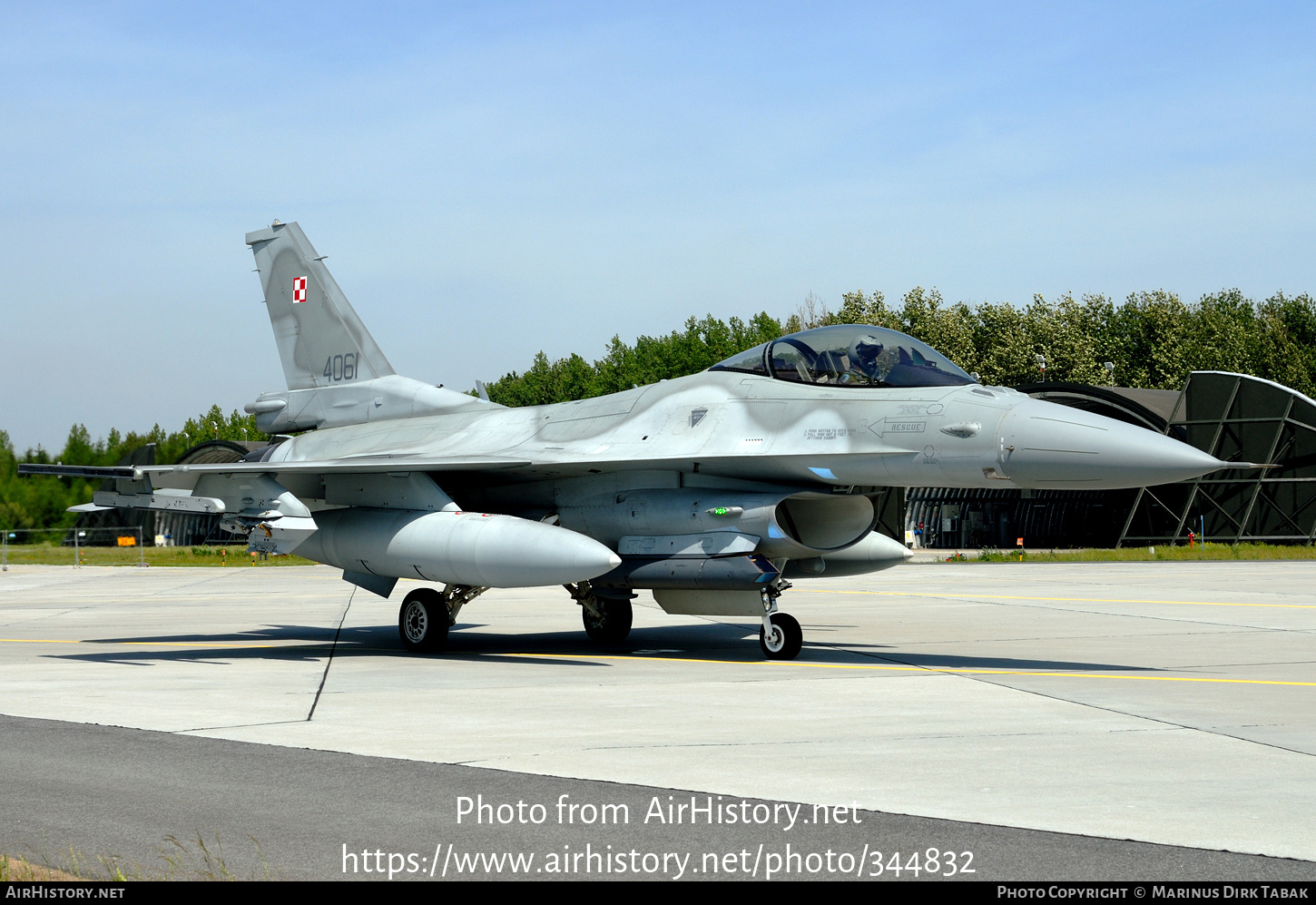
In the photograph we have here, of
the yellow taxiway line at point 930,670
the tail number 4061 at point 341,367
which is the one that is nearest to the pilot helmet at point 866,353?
the yellow taxiway line at point 930,670

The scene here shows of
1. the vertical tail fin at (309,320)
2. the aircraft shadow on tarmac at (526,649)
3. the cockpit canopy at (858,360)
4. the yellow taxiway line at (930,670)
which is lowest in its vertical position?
the aircraft shadow on tarmac at (526,649)

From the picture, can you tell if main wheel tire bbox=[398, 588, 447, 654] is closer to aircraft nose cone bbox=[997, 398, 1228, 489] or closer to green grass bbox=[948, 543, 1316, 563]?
aircraft nose cone bbox=[997, 398, 1228, 489]

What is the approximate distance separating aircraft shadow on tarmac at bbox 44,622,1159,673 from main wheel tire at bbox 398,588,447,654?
5.8 inches

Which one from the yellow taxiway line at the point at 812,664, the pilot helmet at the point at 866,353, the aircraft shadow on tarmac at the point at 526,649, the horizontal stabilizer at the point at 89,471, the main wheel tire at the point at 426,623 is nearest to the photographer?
the yellow taxiway line at the point at 812,664

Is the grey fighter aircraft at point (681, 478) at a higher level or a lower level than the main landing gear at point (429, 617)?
higher

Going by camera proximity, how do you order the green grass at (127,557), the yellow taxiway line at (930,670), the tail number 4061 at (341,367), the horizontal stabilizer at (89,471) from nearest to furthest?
the yellow taxiway line at (930,670), the horizontal stabilizer at (89,471), the tail number 4061 at (341,367), the green grass at (127,557)

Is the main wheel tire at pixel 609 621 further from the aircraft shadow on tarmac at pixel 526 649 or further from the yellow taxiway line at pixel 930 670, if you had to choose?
the yellow taxiway line at pixel 930 670

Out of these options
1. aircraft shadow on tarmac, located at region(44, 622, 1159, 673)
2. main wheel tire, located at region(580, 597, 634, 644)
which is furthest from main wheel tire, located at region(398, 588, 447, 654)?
main wheel tire, located at region(580, 597, 634, 644)

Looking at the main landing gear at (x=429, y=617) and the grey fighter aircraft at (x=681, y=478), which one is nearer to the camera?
the grey fighter aircraft at (x=681, y=478)

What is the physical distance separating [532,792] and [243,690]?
16.5ft

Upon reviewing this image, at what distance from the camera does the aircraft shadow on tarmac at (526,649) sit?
11.7m

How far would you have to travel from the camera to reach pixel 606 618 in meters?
14.5

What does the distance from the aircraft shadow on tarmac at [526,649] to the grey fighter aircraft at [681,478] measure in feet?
1.89

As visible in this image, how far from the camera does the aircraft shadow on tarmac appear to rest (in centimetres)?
1166
